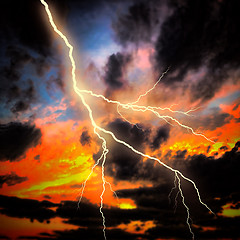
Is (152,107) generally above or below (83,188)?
above

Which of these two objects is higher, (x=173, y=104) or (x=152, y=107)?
(x=173, y=104)

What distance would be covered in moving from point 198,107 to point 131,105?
13.6 ft

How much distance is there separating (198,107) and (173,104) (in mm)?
1502

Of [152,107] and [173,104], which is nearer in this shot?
[152,107]

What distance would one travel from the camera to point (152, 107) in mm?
10406

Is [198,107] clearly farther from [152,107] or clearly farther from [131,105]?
[131,105]

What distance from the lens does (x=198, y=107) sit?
448 inches

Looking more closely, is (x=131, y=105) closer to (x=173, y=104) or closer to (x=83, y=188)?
(x=173, y=104)

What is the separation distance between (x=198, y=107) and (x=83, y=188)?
803 centimetres

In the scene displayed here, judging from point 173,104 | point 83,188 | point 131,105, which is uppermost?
point 173,104

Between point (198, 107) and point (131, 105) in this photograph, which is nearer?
point (131, 105)

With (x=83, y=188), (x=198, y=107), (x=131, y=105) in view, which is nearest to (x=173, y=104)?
(x=198, y=107)

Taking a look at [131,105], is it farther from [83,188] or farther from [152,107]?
[83,188]

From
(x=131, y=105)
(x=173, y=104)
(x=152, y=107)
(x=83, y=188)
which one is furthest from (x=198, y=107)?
(x=83, y=188)
